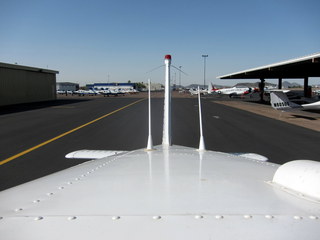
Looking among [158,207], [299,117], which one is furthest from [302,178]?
[299,117]

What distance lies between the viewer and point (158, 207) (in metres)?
1.86

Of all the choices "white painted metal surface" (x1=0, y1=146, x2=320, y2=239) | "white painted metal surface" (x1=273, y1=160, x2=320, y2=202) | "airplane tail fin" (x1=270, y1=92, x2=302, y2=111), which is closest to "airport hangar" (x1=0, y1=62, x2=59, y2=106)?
"airplane tail fin" (x1=270, y1=92, x2=302, y2=111)

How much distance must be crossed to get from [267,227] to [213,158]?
6.31 ft

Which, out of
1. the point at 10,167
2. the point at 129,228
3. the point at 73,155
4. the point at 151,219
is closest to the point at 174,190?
the point at 151,219

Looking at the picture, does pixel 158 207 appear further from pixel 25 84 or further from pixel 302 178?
pixel 25 84

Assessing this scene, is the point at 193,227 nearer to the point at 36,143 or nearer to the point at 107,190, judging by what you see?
the point at 107,190

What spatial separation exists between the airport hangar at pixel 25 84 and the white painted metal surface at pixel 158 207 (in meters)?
37.0

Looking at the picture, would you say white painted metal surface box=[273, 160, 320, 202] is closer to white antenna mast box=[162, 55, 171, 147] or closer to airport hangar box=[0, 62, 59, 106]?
white antenna mast box=[162, 55, 171, 147]

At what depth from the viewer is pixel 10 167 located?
7.22m

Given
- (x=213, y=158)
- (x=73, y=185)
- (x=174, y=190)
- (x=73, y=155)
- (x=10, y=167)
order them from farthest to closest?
1. (x=10, y=167)
2. (x=73, y=155)
3. (x=213, y=158)
4. (x=73, y=185)
5. (x=174, y=190)

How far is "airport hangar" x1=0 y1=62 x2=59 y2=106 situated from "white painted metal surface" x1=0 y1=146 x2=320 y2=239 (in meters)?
37.0

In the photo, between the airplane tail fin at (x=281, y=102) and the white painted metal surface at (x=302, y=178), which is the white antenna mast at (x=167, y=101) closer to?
the white painted metal surface at (x=302, y=178)

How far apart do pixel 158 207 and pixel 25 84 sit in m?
43.9

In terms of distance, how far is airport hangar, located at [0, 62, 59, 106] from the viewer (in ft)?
114
